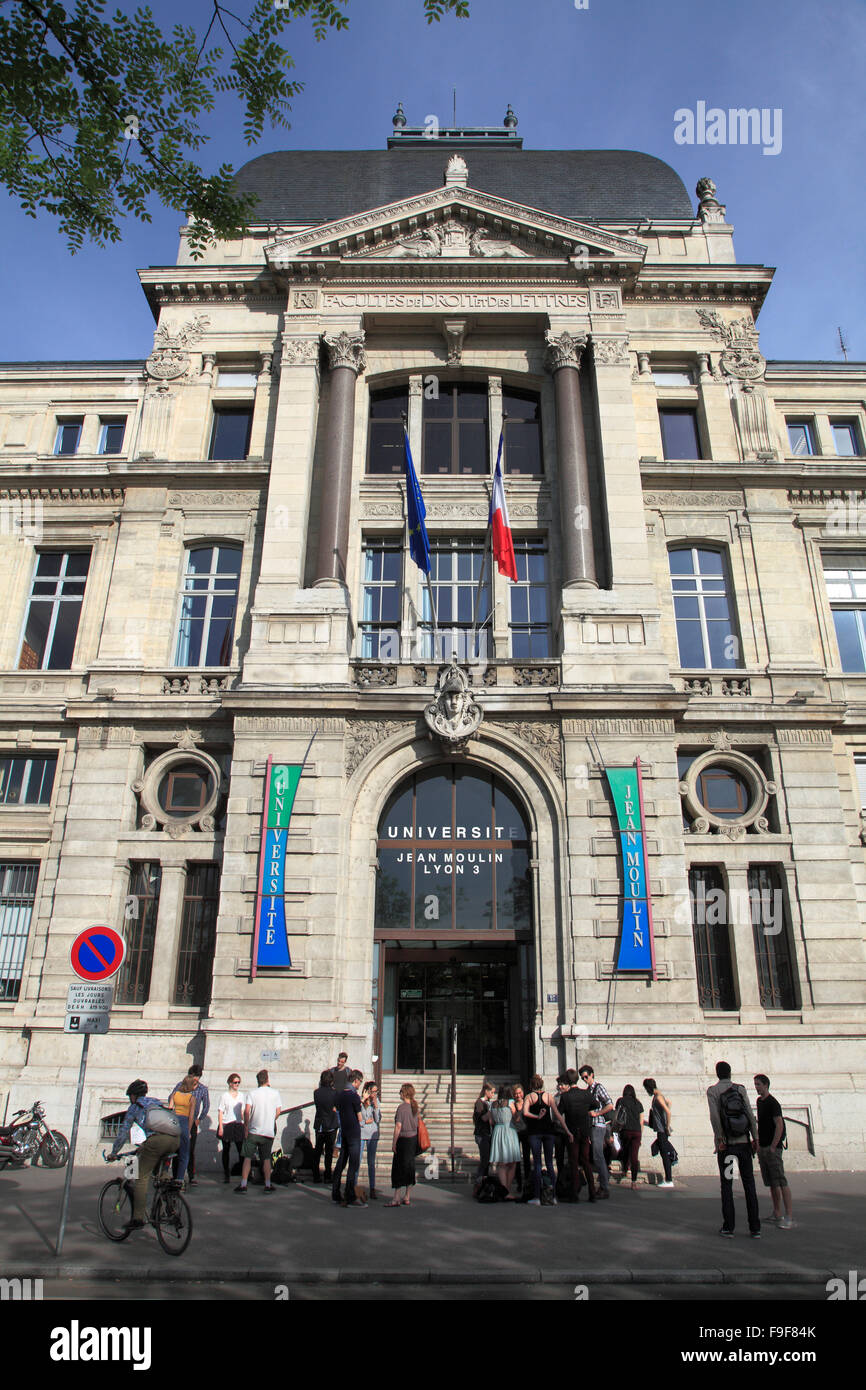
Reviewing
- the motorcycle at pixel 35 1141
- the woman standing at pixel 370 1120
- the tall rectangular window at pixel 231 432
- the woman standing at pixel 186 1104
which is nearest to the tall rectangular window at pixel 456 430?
the tall rectangular window at pixel 231 432

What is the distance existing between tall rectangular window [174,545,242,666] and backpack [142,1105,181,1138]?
14044 millimetres

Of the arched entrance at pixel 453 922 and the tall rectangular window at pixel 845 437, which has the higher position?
the tall rectangular window at pixel 845 437

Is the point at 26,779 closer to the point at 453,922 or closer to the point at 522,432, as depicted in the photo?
the point at 453,922

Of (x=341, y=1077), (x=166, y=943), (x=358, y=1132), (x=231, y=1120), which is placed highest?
(x=166, y=943)

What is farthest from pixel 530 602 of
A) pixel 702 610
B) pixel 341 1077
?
pixel 341 1077

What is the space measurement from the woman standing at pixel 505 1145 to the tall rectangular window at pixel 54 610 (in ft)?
52.8

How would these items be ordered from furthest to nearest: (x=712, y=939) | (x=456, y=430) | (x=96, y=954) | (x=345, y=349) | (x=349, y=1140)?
1. (x=456, y=430)
2. (x=345, y=349)
3. (x=712, y=939)
4. (x=349, y=1140)
5. (x=96, y=954)

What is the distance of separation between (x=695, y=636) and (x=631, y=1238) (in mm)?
15875

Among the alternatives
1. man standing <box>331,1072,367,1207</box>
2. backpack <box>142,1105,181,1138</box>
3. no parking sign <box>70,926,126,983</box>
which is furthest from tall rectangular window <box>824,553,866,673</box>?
backpack <box>142,1105,181,1138</box>

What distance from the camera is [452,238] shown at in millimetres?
27141

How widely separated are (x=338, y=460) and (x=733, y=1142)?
18.7 metres

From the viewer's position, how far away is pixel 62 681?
79.7 ft

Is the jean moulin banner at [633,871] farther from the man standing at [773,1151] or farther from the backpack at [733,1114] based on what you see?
the backpack at [733,1114]

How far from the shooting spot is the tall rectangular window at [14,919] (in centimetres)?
2188
